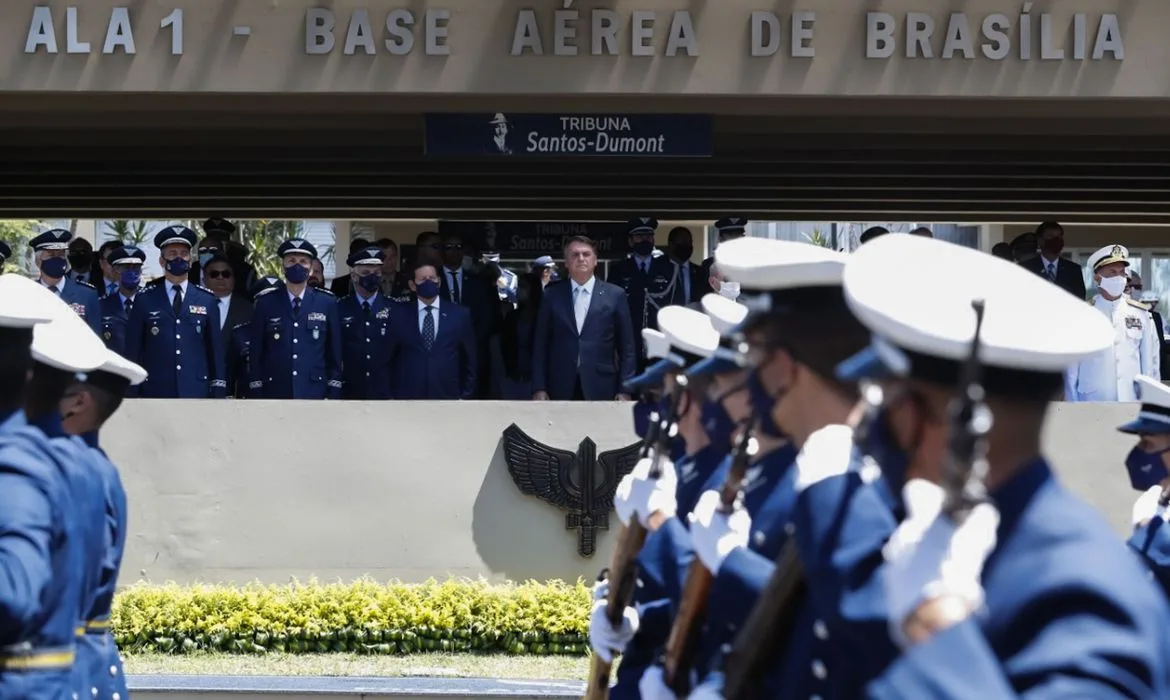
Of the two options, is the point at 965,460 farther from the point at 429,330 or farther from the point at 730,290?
the point at 429,330

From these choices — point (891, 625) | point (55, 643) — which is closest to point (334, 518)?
point (55, 643)

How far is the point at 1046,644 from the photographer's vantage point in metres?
2.28

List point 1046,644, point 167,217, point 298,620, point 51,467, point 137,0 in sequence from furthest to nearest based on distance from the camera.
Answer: point 167,217 → point 137,0 → point 298,620 → point 51,467 → point 1046,644

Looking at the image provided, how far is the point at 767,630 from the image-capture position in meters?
Answer: 3.01

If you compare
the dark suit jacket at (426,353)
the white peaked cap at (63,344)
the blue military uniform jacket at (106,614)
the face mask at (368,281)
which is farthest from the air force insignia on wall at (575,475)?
the white peaked cap at (63,344)

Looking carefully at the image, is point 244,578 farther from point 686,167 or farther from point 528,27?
point 686,167

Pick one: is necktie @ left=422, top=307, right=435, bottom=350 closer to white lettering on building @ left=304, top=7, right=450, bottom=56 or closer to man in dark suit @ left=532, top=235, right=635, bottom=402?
man in dark suit @ left=532, top=235, right=635, bottom=402

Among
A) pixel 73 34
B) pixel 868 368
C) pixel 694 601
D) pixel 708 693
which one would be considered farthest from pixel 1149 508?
pixel 73 34

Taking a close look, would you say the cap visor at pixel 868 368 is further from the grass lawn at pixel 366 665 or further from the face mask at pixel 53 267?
the face mask at pixel 53 267

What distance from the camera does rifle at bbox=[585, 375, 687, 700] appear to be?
4668mm

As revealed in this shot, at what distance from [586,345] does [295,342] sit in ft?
6.49

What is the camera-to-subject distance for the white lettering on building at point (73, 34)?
499 inches

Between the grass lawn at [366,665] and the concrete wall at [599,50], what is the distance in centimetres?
480

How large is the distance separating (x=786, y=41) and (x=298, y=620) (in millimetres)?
5866
